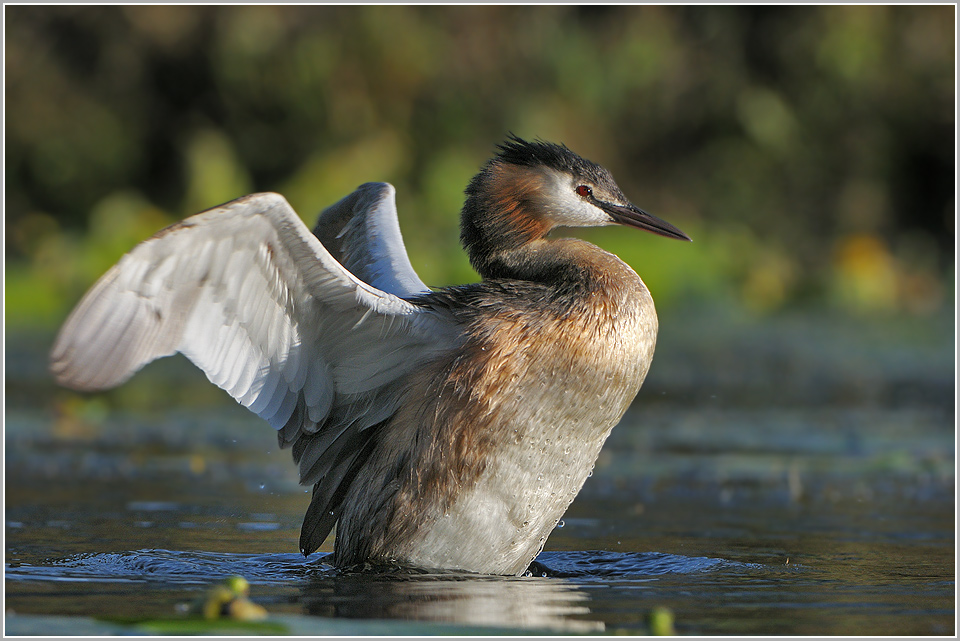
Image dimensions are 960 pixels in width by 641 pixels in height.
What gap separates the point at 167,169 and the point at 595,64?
20.5 ft

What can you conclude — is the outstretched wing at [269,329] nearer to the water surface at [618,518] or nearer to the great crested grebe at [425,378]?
the great crested grebe at [425,378]

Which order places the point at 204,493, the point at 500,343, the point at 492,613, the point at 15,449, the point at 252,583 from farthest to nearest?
the point at 15,449
the point at 204,493
the point at 500,343
the point at 252,583
the point at 492,613

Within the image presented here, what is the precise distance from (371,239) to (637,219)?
A: 1.43 meters

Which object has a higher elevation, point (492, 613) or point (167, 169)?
point (167, 169)

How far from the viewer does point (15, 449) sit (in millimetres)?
8703

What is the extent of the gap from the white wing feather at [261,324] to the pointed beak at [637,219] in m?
1.07

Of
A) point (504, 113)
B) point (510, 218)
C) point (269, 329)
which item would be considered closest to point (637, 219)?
point (510, 218)

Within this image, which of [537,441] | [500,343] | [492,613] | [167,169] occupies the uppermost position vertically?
[167,169]

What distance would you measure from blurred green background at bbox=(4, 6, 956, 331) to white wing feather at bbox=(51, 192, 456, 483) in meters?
10.9

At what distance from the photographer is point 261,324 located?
5.44m

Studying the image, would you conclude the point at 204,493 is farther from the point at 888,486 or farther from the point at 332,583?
the point at 888,486

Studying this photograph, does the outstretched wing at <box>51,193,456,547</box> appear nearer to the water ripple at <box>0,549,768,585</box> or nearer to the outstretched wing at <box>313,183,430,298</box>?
the water ripple at <box>0,549,768,585</box>

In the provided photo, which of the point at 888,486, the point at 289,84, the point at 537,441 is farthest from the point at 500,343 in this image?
the point at 289,84

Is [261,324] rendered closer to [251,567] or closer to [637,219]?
[251,567]
